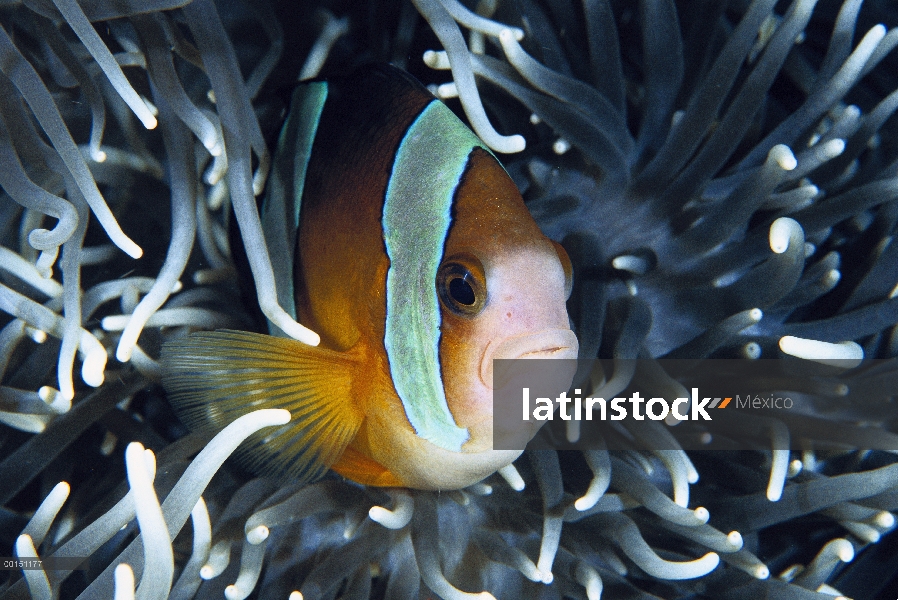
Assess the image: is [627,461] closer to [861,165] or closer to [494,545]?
[494,545]

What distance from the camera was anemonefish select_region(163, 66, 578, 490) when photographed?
2.33 feet

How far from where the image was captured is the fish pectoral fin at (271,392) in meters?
0.81

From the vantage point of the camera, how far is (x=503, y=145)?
2.70 ft

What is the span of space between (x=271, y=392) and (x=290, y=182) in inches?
13.2

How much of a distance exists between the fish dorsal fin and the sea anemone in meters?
0.04

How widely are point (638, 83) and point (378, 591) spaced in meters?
1.00

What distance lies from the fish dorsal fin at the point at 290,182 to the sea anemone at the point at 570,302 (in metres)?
0.04

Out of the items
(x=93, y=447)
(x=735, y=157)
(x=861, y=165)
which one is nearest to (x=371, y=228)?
(x=93, y=447)
